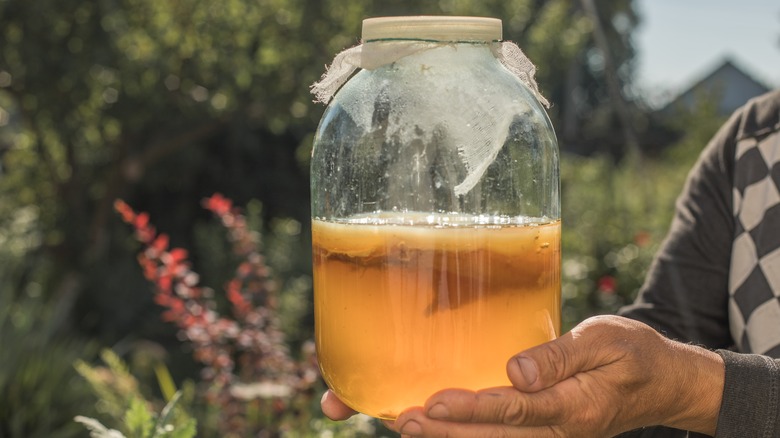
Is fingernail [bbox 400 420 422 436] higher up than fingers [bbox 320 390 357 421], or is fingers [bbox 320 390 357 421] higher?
fingernail [bbox 400 420 422 436]

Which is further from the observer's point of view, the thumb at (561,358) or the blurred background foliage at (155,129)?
the blurred background foliage at (155,129)

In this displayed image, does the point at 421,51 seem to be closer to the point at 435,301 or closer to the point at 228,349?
the point at 435,301

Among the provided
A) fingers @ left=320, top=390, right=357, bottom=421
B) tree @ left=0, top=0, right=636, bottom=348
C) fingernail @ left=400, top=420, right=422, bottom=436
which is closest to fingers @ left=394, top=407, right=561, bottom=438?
fingernail @ left=400, top=420, right=422, bottom=436

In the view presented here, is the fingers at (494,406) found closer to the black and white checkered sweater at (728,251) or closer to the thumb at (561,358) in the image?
the thumb at (561,358)

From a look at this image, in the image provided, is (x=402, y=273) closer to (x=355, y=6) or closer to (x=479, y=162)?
(x=479, y=162)

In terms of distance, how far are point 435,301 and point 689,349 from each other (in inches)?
16.1

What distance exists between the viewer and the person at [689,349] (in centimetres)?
112

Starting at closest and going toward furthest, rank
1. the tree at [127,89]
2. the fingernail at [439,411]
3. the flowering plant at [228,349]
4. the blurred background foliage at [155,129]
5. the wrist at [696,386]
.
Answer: the fingernail at [439,411], the wrist at [696,386], the flowering plant at [228,349], the blurred background foliage at [155,129], the tree at [127,89]

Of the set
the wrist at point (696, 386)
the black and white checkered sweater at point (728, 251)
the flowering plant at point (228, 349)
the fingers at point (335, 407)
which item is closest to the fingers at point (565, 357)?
the wrist at point (696, 386)

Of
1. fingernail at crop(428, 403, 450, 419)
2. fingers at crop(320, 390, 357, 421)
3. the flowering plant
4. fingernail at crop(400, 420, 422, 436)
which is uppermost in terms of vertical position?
fingernail at crop(428, 403, 450, 419)

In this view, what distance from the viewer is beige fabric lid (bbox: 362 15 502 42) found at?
1.15 meters

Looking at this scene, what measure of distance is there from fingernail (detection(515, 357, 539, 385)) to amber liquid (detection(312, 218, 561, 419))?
5 centimetres

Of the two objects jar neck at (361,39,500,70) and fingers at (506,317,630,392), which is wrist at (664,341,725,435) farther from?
jar neck at (361,39,500,70)

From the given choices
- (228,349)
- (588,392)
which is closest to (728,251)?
(588,392)
